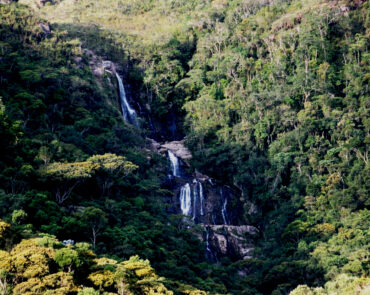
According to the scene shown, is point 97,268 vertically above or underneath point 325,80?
underneath

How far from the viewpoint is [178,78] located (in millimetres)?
59656

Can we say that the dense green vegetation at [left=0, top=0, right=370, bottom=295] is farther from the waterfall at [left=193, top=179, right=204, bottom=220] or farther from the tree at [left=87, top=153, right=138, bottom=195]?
the waterfall at [left=193, top=179, right=204, bottom=220]

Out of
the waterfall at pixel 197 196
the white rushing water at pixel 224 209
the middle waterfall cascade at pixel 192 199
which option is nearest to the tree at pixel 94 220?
the middle waterfall cascade at pixel 192 199

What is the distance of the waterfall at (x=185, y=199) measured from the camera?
42.4 meters

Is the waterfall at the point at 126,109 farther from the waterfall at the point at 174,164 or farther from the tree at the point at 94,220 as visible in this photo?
the tree at the point at 94,220

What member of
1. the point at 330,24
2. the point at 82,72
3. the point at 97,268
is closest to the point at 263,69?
the point at 330,24

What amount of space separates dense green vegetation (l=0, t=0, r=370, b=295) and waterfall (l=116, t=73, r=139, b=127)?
2.54 meters

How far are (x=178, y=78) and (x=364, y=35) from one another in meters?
22.8

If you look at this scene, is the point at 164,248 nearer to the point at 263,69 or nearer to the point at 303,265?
the point at 303,265

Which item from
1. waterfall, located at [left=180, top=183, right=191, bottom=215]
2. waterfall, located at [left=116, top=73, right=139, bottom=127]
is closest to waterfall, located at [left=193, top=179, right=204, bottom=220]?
waterfall, located at [left=180, top=183, right=191, bottom=215]

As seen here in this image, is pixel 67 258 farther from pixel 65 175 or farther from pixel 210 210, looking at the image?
pixel 210 210

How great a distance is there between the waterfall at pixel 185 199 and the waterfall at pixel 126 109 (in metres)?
12.6

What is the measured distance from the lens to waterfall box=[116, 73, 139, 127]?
53200 millimetres

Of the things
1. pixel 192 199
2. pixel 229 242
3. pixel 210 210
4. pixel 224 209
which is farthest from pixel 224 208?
pixel 229 242
